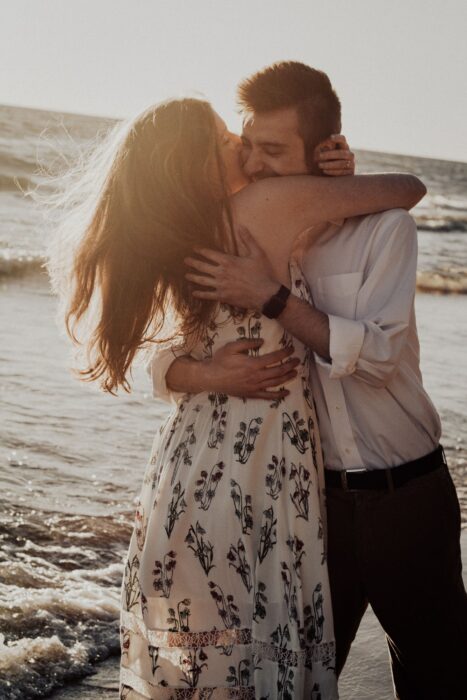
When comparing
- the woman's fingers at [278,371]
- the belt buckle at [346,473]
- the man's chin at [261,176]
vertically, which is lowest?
the belt buckle at [346,473]

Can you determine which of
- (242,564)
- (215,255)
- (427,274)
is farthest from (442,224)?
(242,564)

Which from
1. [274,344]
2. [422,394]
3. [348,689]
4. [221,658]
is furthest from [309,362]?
[348,689]

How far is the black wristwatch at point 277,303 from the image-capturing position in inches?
92.9

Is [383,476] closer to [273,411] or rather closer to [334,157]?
[273,411]

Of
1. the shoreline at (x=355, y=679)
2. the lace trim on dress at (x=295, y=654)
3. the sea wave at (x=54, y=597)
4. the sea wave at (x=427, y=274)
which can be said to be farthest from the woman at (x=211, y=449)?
the sea wave at (x=427, y=274)

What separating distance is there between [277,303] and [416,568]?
2.34 feet

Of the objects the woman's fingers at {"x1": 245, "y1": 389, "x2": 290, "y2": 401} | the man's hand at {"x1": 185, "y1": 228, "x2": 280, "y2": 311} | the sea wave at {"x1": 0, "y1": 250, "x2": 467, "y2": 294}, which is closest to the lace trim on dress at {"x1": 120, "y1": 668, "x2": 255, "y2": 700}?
the woman's fingers at {"x1": 245, "y1": 389, "x2": 290, "y2": 401}

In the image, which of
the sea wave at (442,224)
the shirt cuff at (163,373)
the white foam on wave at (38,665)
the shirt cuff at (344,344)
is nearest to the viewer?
the shirt cuff at (344,344)

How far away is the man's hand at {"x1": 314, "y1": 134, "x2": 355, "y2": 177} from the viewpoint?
8.35 feet

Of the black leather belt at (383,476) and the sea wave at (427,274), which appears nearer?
the black leather belt at (383,476)

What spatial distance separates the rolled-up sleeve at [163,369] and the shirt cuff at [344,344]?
50cm

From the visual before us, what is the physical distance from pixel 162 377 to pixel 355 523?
0.63 m

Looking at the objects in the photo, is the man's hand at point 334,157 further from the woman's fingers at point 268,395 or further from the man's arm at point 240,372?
the woman's fingers at point 268,395

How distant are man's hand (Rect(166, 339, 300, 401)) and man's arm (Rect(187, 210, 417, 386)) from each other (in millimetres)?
98
